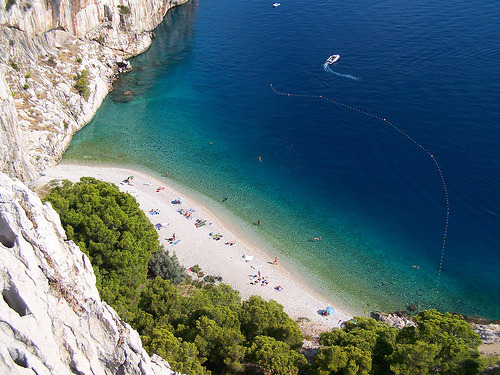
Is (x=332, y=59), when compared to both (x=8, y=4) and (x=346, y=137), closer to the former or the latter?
(x=346, y=137)

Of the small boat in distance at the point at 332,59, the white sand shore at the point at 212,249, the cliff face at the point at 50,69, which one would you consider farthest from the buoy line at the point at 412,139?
the cliff face at the point at 50,69

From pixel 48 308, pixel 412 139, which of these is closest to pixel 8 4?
pixel 48 308

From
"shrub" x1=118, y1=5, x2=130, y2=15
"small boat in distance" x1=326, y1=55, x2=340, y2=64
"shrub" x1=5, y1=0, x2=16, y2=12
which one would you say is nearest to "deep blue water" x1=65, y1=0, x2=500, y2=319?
"small boat in distance" x1=326, y1=55, x2=340, y2=64

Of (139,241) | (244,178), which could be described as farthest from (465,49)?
(139,241)

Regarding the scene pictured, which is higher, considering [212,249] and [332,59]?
[332,59]

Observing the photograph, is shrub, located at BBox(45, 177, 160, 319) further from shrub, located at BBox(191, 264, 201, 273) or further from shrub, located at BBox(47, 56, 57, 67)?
shrub, located at BBox(47, 56, 57, 67)

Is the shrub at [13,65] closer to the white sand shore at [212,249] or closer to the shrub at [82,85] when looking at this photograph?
the shrub at [82,85]

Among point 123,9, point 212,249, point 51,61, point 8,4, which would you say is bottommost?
point 212,249
